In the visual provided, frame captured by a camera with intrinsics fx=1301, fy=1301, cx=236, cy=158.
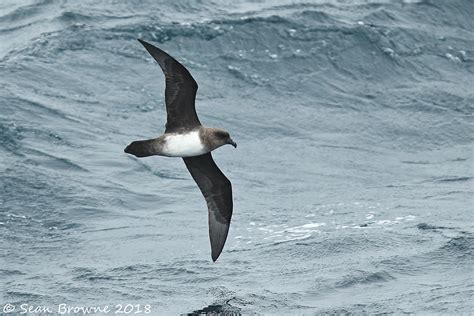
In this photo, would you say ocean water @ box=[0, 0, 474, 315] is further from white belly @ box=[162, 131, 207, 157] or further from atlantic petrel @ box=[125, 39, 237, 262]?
white belly @ box=[162, 131, 207, 157]

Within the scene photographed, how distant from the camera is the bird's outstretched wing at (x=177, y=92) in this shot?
1352 centimetres

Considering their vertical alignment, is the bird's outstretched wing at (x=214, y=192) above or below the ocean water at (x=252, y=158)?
above

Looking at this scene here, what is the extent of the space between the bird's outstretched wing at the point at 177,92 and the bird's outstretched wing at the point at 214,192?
0.70 meters

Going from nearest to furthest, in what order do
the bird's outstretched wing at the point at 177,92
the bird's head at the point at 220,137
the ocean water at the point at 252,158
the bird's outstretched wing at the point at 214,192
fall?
the bird's outstretched wing at the point at 177,92
the bird's head at the point at 220,137
the bird's outstretched wing at the point at 214,192
the ocean water at the point at 252,158

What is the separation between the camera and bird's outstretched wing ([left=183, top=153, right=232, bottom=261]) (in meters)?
14.6

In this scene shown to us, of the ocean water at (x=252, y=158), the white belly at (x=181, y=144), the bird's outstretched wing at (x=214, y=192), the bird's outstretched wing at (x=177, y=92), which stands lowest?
the ocean water at (x=252, y=158)

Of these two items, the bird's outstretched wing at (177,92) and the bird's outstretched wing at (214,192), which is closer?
the bird's outstretched wing at (177,92)

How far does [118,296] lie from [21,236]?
2.56 metres

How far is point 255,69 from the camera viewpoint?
22.7 m

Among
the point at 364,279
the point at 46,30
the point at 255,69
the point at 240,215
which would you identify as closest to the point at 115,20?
the point at 46,30

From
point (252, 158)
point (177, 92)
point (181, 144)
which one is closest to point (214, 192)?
point (181, 144)

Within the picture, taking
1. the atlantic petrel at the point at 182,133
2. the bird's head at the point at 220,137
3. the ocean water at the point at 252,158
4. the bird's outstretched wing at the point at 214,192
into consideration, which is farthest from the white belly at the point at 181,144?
the ocean water at the point at 252,158

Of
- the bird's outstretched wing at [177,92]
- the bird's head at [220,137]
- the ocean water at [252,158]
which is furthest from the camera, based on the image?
the ocean water at [252,158]

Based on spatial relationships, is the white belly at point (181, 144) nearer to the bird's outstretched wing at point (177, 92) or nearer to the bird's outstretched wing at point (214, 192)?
the bird's outstretched wing at point (177, 92)
